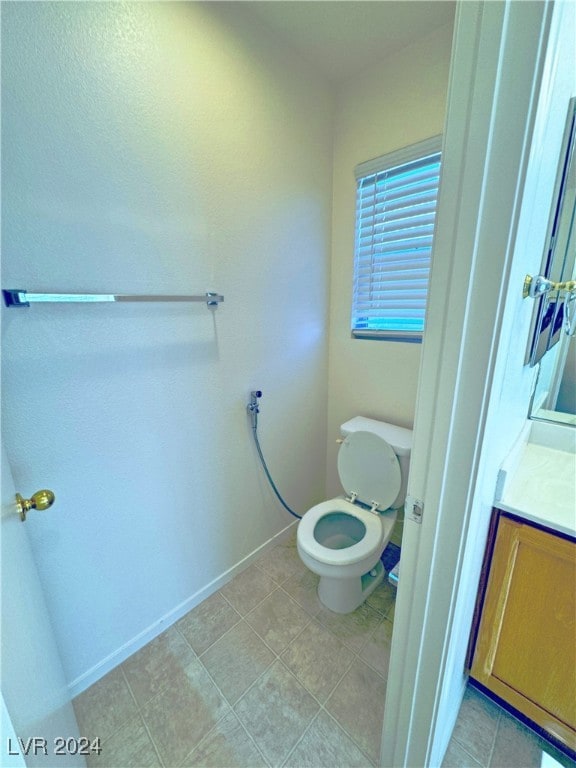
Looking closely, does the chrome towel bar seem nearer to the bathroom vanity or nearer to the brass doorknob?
the brass doorknob

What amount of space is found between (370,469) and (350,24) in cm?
190

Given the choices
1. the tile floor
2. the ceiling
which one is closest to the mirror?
the ceiling

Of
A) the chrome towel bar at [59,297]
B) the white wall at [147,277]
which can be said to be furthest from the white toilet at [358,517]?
the chrome towel bar at [59,297]

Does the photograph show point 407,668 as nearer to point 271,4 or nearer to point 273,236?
point 273,236

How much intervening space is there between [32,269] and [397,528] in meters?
2.03

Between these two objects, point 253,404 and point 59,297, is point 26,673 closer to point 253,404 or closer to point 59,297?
point 59,297

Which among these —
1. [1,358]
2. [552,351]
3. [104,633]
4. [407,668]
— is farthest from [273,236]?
[104,633]

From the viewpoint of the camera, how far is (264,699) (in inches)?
45.4

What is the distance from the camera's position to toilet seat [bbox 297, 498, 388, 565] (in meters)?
1.29

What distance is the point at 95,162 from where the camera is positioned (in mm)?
952

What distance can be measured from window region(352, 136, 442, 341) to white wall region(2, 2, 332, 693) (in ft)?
0.84

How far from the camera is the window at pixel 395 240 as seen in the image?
4.65 ft

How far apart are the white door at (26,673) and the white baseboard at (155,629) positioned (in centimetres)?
33

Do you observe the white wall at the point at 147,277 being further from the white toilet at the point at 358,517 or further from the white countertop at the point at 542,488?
the white countertop at the point at 542,488
